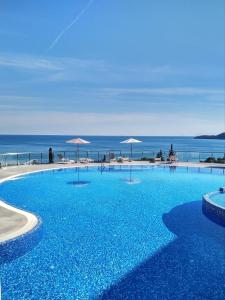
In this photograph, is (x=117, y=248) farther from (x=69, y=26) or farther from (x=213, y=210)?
(x=69, y=26)

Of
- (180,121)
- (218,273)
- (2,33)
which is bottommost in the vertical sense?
(218,273)

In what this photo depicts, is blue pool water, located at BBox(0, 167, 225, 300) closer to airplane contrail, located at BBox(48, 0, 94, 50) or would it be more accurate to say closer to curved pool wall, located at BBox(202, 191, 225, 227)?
curved pool wall, located at BBox(202, 191, 225, 227)

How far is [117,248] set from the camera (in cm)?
621

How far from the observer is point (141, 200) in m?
10.6

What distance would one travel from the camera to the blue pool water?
4623 millimetres

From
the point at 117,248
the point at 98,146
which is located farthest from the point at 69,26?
the point at 98,146

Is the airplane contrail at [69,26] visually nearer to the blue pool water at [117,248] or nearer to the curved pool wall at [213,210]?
the blue pool water at [117,248]

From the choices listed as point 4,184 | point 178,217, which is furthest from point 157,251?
point 4,184

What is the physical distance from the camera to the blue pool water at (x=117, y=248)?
15.2ft

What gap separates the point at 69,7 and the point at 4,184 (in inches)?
323

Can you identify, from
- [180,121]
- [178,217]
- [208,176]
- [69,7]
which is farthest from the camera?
[180,121]

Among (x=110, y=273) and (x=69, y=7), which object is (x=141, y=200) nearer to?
(x=110, y=273)

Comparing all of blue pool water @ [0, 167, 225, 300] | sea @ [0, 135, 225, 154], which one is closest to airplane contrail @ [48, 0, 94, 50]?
blue pool water @ [0, 167, 225, 300]

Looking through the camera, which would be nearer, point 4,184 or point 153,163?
point 4,184
